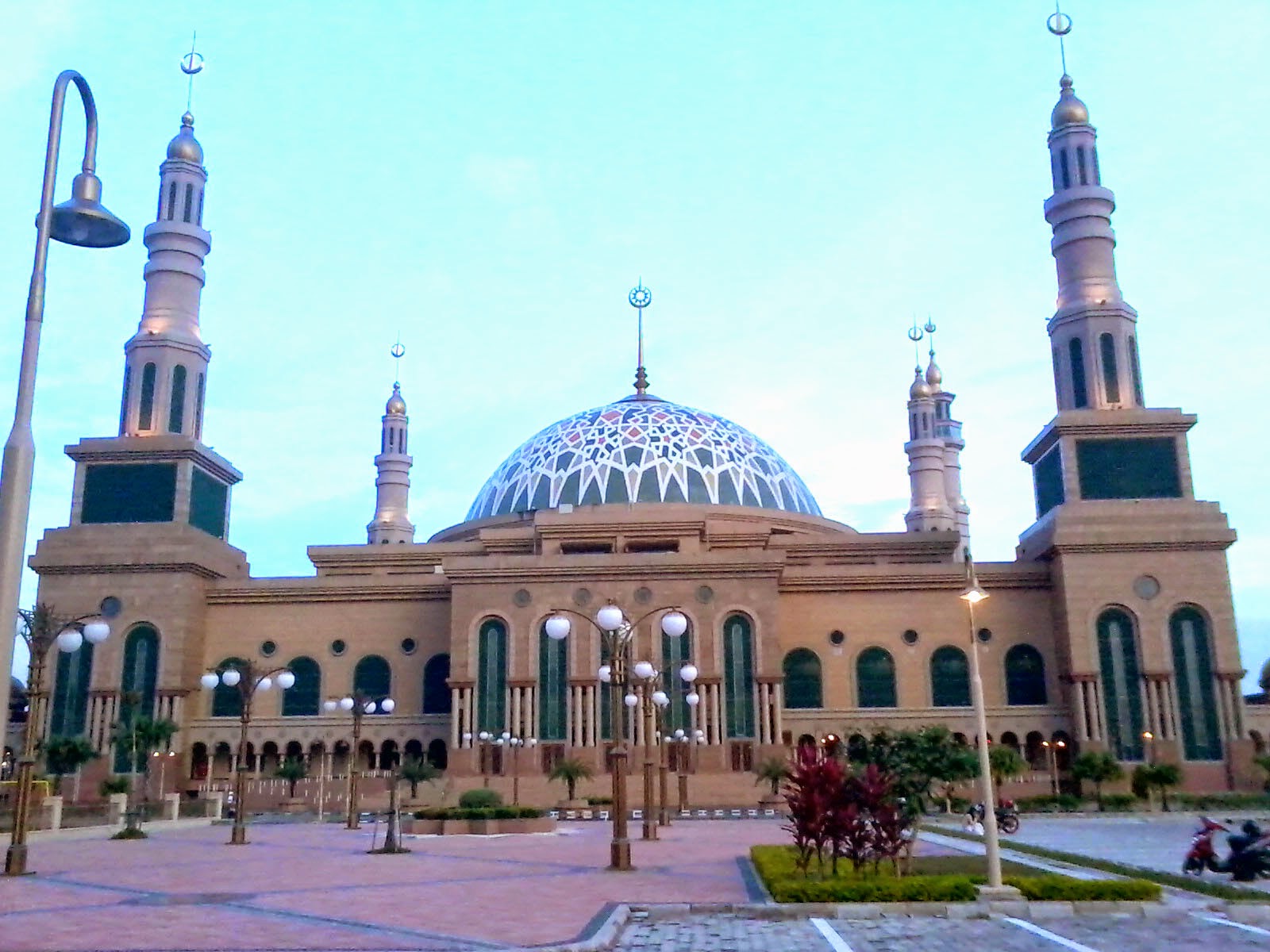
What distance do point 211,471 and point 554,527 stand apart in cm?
1318

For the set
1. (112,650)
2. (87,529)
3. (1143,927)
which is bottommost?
(1143,927)

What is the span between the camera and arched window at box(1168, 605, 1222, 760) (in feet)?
129

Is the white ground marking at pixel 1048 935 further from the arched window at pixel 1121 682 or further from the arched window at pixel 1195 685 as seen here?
the arched window at pixel 1195 685

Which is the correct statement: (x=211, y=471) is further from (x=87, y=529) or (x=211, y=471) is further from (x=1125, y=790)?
(x=1125, y=790)

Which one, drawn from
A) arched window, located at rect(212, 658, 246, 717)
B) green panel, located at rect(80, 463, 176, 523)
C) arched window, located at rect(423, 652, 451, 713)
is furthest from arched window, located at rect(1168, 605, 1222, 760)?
green panel, located at rect(80, 463, 176, 523)

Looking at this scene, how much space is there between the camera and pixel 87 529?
43.6 meters

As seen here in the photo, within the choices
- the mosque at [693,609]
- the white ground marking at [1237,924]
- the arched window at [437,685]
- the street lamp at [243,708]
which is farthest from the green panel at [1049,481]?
the white ground marking at [1237,924]

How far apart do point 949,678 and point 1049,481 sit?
8040 millimetres

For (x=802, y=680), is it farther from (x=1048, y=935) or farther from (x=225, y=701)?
(x=1048, y=935)

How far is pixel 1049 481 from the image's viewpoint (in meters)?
43.9

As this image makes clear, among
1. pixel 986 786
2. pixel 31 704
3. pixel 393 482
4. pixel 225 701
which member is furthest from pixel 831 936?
pixel 393 482

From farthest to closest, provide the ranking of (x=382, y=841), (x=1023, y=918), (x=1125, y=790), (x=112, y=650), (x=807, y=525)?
1. (x=807, y=525)
2. (x=112, y=650)
3. (x=1125, y=790)
4. (x=382, y=841)
5. (x=1023, y=918)

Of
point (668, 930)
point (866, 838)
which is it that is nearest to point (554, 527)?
point (866, 838)

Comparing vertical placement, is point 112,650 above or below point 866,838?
above
